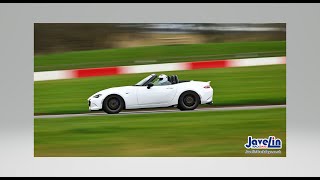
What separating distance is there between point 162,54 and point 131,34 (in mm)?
605

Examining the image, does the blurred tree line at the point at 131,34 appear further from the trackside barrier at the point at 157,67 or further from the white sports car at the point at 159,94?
the white sports car at the point at 159,94

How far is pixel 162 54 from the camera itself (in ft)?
30.0

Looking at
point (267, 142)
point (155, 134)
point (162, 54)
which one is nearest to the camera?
point (155, 134)

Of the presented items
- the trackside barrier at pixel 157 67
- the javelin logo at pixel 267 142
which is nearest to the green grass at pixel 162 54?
the trackside barrier at pixel 157 67

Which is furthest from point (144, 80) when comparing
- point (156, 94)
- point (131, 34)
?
point (131, 34)

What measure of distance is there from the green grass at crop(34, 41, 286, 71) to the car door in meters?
0.45

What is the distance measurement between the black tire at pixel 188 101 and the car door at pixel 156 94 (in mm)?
170

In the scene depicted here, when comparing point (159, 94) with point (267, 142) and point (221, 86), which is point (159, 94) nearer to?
point (221, 86)

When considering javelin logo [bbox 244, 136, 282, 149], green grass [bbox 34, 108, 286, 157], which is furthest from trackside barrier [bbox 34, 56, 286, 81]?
javelin logo [bbox 244, 136, 282, 149]

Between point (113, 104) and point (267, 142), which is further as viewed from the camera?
point (113, 104)

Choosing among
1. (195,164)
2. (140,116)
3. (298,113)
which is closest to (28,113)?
(140,116)

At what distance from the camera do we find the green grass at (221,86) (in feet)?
29.9

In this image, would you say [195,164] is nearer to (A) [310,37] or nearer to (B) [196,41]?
(B) [196,41]

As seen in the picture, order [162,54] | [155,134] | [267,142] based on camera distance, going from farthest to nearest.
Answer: [162,54], [267,142], [155,134]
